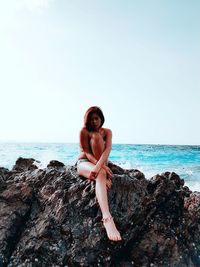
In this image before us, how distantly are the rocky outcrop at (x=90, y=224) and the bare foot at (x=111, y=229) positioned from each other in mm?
173

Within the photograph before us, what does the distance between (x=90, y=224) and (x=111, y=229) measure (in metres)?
0.34

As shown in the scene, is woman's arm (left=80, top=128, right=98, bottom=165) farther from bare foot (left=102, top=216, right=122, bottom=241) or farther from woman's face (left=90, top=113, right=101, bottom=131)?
bare foot (left=102, top=216, right=122, bottom=241)

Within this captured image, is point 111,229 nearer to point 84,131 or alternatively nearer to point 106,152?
point 106,152

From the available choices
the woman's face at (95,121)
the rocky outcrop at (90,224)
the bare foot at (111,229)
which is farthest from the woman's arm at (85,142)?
the bare foot at (111,229)

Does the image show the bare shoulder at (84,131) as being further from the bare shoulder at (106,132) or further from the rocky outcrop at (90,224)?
the rocky outcrop at (90,224)

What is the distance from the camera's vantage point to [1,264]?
149 inches

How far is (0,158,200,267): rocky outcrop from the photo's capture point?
12.4ft

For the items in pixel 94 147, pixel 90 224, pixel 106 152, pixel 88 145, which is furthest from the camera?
pixel 88 145

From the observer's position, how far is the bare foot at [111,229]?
359 cm

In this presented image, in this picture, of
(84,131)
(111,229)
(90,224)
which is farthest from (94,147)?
(111,229)

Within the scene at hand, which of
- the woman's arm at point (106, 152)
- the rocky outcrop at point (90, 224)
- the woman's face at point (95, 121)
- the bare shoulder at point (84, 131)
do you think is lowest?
the rocky outcrop at point (90, 224)

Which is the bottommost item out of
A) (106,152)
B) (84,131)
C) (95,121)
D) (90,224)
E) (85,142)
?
(90,224)

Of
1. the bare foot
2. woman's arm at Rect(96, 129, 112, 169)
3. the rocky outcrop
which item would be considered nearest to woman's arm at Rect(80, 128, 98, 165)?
woman's arm at Rect(96, 129, 112, 169)

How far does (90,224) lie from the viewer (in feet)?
12.6
